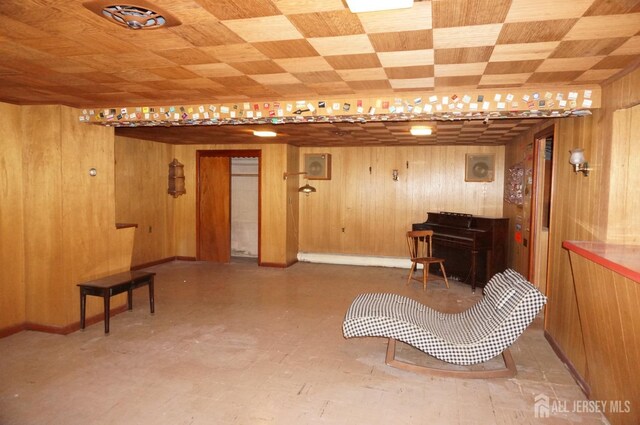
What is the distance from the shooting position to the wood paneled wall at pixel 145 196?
7.11 meters

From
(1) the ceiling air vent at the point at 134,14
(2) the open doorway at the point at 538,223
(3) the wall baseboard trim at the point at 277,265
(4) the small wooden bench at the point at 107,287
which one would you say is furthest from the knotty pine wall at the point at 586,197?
(3) the wall baseboard trim at the point at 277,265

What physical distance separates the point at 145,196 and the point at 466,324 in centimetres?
622

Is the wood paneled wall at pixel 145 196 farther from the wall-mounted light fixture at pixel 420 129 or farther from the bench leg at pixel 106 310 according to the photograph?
→ the wall-mounted light fixture at pixel 420 129

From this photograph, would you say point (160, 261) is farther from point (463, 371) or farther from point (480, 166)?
point (480, 166)

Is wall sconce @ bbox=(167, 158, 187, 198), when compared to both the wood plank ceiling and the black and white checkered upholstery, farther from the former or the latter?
the black and white checkered upholstery

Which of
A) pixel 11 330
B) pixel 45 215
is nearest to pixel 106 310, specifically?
pixel 11 330

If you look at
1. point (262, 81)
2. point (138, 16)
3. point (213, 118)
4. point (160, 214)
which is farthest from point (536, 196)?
point (160, 214)

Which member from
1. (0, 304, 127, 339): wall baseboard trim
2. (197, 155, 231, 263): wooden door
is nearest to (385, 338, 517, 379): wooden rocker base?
(0, 304, 127, 339): wall baseboard trim

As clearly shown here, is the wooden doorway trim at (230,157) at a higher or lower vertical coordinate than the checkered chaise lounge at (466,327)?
higher

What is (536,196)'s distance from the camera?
16.3 ft

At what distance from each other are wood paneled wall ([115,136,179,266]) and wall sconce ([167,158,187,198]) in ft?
0.39

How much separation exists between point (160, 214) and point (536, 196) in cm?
669

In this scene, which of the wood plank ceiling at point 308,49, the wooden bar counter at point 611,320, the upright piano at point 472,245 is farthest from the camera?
the upright piano at point 472,245

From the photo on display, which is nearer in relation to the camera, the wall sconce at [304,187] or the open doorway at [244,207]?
the wall sconce at [304,187]
